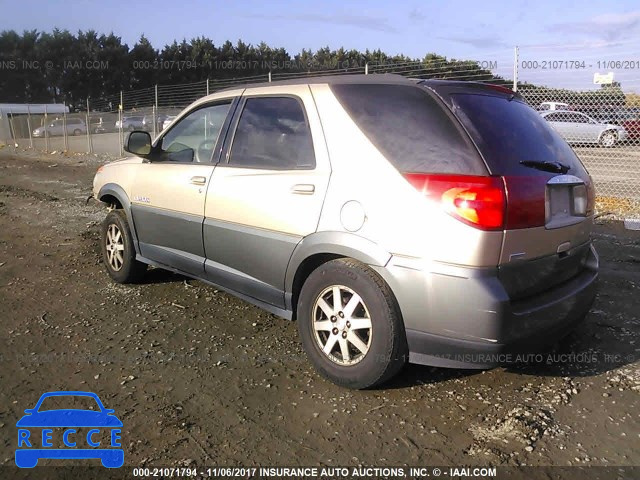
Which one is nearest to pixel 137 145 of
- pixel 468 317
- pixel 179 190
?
pixel 179 190

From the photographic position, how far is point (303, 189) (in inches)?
130

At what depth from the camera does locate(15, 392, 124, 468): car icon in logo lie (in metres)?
2.61

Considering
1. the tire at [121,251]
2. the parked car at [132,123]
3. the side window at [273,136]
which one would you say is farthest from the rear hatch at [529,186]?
the parked car at [132,123]

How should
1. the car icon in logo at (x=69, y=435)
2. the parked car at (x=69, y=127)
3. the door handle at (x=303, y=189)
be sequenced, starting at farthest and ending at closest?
the parked car at (x=69, y=127) < the door handle at (x=303, y=189) < the car icon in logo at (x=69, y=435)

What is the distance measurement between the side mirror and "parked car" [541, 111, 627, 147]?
36.6 feet

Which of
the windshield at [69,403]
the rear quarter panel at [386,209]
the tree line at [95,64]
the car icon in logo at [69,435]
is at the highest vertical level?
the tree line at [95,64]

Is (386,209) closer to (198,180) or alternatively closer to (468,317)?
(468,317)

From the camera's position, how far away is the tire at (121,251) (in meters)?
4.93

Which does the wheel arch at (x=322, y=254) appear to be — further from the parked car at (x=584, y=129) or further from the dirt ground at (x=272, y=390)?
the parked car at (x=584, y=129)

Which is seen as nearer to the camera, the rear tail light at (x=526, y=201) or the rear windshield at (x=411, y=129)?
the rear tail light at (x=526, y=201)

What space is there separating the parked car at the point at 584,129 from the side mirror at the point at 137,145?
1116 centimetres

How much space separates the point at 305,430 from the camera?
9.21 ft

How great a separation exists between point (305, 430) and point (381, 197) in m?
1.31

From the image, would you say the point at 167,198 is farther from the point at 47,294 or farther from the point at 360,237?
the point at 360,237
